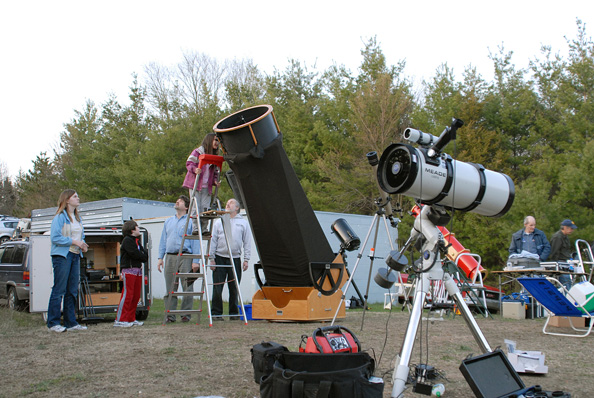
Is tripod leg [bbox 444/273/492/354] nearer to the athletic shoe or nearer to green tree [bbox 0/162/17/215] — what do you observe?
the athletic shoe

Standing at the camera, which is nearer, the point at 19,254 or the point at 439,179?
Answer: the point at 439,179

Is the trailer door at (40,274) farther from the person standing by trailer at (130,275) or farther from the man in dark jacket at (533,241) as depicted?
the man in dark jacket at (533,241)

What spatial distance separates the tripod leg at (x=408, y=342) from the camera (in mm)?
3092

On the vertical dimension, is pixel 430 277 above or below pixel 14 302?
above

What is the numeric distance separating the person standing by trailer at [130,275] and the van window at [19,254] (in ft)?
12.8

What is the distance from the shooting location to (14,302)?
9977 millimetres

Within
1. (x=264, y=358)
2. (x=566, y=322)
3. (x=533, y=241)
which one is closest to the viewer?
(x=264, y=358)

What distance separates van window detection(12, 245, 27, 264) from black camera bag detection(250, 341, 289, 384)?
8.08 metres

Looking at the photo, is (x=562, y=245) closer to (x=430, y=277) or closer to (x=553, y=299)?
(x=553, y=299)

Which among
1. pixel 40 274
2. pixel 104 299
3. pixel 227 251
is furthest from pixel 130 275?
pixel 40 274

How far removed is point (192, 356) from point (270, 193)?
97.0 inches

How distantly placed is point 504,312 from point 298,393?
307 inches

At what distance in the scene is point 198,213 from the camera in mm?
6809

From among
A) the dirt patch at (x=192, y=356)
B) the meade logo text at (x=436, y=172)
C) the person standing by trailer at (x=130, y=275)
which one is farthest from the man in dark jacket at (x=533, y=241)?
the person standing by trailer at (x=130, y=275)
